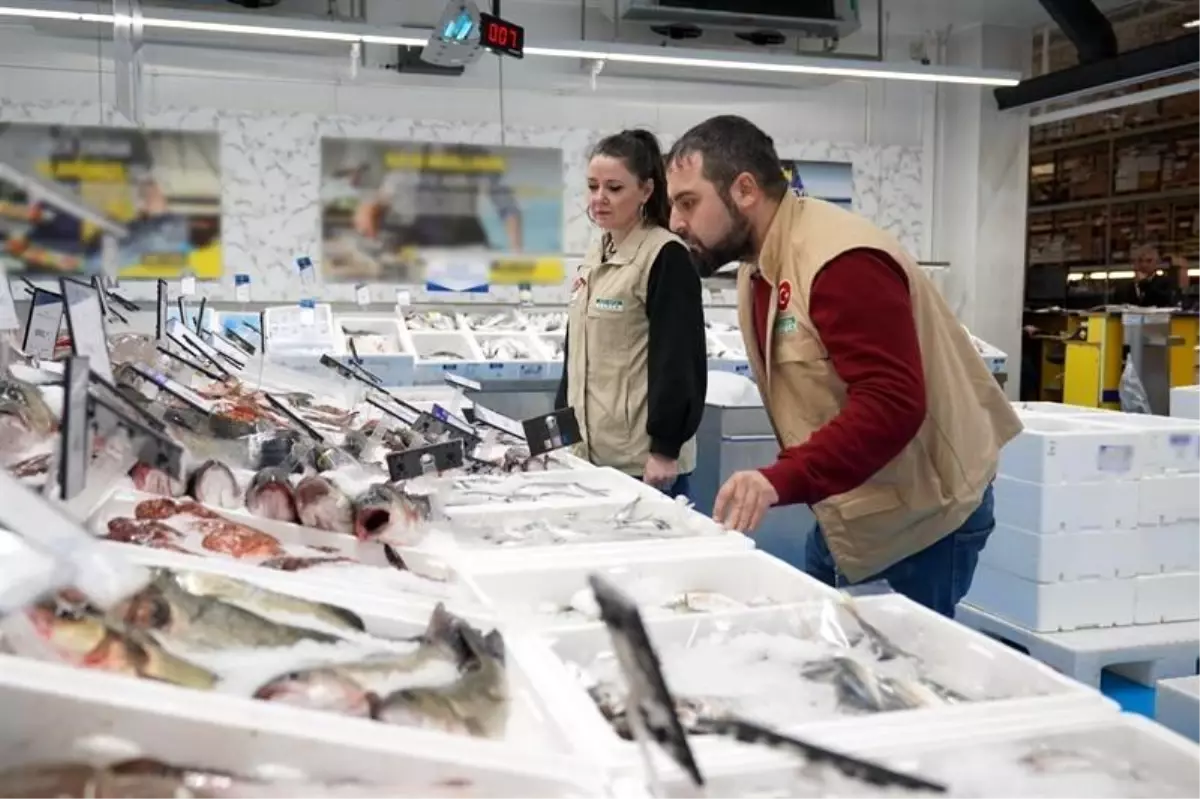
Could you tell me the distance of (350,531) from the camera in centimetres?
183

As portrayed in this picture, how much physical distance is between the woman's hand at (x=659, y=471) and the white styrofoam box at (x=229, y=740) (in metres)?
2.01

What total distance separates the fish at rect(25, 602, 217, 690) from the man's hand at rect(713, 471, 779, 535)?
1.03 meters

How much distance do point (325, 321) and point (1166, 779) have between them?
250 inches

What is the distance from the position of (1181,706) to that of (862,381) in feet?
2.38

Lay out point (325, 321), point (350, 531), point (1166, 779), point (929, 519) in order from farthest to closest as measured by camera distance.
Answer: point (325, 321) < point (929, 519) < point (350, 531) < point (1166, 779)

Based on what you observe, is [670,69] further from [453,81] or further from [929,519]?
[929,519]

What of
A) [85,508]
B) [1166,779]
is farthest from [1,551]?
[1166,779]

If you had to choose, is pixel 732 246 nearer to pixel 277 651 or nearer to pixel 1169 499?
pixel 277 651

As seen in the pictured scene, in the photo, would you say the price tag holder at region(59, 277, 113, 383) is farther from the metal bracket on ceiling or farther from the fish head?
→ the metal bracket on ceiling

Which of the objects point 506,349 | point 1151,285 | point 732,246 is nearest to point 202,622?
point 732,246

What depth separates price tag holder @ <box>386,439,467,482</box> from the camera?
208 centimetres

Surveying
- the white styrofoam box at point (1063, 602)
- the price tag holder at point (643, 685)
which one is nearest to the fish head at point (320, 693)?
the price tag holder at point (643, 685)

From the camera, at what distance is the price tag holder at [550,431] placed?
8.11 feet

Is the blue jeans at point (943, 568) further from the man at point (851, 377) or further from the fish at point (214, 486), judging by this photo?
the fish at point (214, 486)
